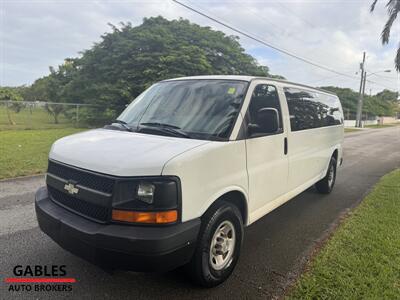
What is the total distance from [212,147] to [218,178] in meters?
0.31

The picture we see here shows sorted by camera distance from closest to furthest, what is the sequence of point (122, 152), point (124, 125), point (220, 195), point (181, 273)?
1. point (122, 152)
2. point (220, 195)
3. point (181, 273)
4. point (124, 125)

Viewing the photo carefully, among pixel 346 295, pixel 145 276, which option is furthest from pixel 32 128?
pixel 346 295

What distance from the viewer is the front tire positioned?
2867 millimetres

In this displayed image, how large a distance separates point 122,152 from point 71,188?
62 centimetres

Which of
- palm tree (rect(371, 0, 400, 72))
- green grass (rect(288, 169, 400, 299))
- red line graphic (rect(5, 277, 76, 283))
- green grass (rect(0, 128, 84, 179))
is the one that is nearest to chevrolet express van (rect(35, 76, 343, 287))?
red line graphic (rect(5, 277, 76, 283))

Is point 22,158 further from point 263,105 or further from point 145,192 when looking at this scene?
point 145,192

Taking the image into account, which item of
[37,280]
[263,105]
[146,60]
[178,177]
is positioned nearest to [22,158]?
[37,280]

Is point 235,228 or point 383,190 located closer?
point 235,228

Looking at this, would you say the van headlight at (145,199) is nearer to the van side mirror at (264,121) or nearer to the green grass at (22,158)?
the van side mirror at (264,121)

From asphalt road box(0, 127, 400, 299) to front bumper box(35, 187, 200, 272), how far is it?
0.57 m

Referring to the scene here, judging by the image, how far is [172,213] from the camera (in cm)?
254

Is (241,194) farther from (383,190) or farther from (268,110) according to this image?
(383,190)

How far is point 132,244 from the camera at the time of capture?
2.43 metres

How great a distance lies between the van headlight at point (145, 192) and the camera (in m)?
2.49
